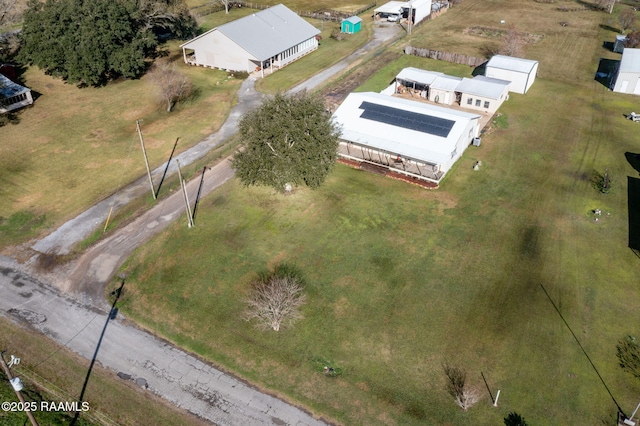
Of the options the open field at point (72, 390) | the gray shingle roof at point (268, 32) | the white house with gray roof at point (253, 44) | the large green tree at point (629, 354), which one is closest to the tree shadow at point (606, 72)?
the gray shingle roof at point (268, 32)

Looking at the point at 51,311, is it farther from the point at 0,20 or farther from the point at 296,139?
the point at 0,20

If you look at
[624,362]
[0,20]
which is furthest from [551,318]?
[0,20]

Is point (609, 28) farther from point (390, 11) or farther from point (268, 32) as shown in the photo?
point (268, 32)

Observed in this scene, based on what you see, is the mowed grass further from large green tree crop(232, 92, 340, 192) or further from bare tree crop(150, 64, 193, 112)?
large green tree crop(232, 92, 340, 192)

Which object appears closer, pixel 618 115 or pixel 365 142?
pixel 365 142

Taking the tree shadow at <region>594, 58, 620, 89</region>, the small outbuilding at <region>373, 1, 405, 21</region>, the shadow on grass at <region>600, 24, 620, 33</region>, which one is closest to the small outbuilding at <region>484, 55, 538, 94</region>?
the tree shadow at <region>594, 58, 620, 89</region>

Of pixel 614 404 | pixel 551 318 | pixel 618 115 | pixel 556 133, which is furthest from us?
pixel 618 115
